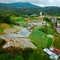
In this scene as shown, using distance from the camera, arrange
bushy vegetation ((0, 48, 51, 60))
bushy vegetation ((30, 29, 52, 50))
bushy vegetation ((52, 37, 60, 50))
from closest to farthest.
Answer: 1. bushy vegetation ((0, 48, 51, 60))
2. bushy vegetation ((30, 29, 52, 50))
3. bushy vegetation ((52, 37, 60, 50))

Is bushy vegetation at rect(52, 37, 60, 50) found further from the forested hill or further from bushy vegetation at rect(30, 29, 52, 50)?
the forested hill

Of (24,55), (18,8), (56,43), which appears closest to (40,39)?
(56,43)

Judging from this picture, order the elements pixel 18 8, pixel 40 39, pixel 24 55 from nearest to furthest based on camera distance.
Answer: pixel 24 55 < pixel 40 39 < pixel 18 8

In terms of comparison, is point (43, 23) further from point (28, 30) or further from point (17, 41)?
point (17, 41)

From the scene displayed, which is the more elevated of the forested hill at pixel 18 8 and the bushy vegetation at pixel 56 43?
the forested hill at pixel 18 8

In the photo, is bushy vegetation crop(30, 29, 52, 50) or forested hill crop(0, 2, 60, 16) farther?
forested hill crop(0, 2, 60, 16)

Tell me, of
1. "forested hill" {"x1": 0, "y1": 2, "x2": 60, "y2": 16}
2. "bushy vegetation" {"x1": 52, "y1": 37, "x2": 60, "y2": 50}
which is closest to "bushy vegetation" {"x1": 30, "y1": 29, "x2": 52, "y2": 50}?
"bushy vegetation" {"x1": 52, "y1": 37, "x2": 60, "y2": 50}

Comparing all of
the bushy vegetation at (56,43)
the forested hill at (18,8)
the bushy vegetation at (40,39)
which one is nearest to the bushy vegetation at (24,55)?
the bushy vegetation at (40,39)

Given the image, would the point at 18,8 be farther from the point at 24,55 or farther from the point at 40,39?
the point at 24,55

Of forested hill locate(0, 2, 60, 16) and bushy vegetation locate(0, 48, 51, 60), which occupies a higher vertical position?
forested hill locate(0, 2, 60, 16)

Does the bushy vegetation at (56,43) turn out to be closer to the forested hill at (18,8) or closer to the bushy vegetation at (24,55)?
the bushy vegetation at (24,55)

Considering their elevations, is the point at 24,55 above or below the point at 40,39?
below

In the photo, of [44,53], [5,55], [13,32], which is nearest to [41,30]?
[13,32]
